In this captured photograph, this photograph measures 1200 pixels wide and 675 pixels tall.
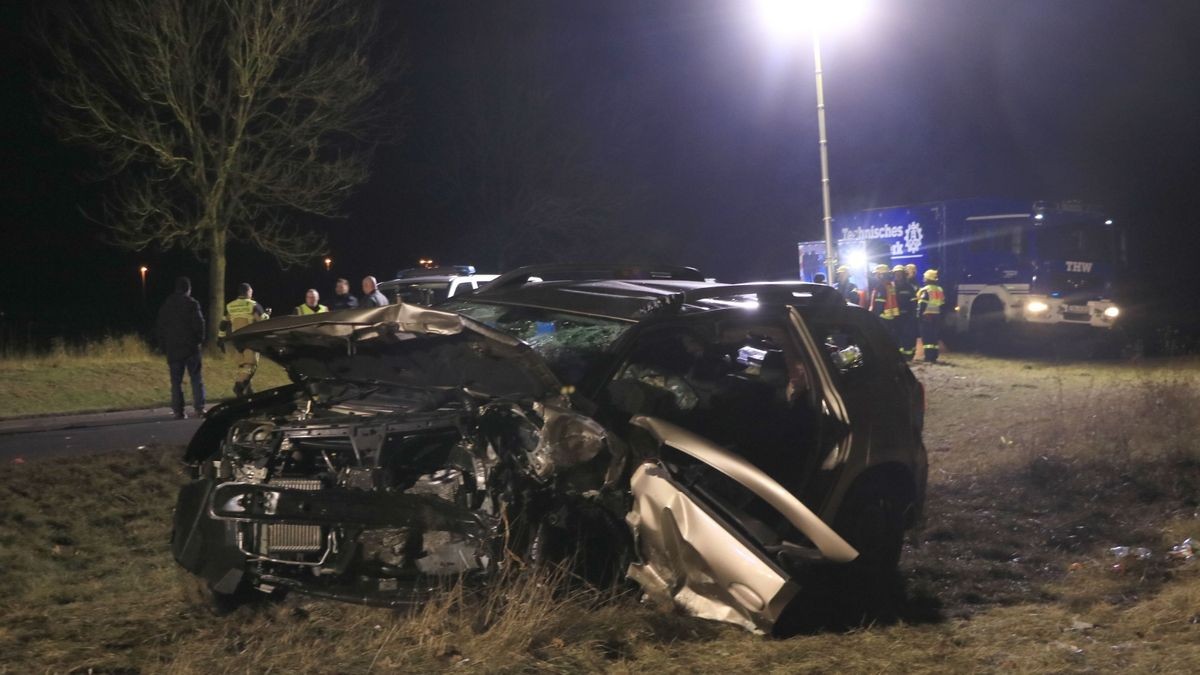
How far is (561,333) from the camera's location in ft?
19.9

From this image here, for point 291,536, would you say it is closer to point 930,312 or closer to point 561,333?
point 561,333

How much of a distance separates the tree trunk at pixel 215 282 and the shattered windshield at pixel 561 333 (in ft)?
57.8

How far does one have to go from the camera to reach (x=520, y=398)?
514 centimetres

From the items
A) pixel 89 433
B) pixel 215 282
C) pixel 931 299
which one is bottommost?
pixel 89 433

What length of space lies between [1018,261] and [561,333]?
66.0ft

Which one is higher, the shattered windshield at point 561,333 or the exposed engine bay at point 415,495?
the shattered windshield at point 561,333

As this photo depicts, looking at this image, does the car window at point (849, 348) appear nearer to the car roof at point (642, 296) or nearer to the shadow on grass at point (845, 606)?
the car roof at point (642, 296)

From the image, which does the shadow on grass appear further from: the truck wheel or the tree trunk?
the truck wheel


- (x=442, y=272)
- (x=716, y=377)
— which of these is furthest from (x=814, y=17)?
(x=716, y=377)

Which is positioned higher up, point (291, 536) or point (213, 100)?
point (213, 100)

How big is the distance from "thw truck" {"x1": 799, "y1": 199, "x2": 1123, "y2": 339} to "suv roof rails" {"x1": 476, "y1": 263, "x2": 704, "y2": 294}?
1745cm

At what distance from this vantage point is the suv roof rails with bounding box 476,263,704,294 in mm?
7320

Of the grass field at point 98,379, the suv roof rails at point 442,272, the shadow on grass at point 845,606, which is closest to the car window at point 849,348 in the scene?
the shadow on grass at point 845,606

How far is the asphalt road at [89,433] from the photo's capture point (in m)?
12.0
